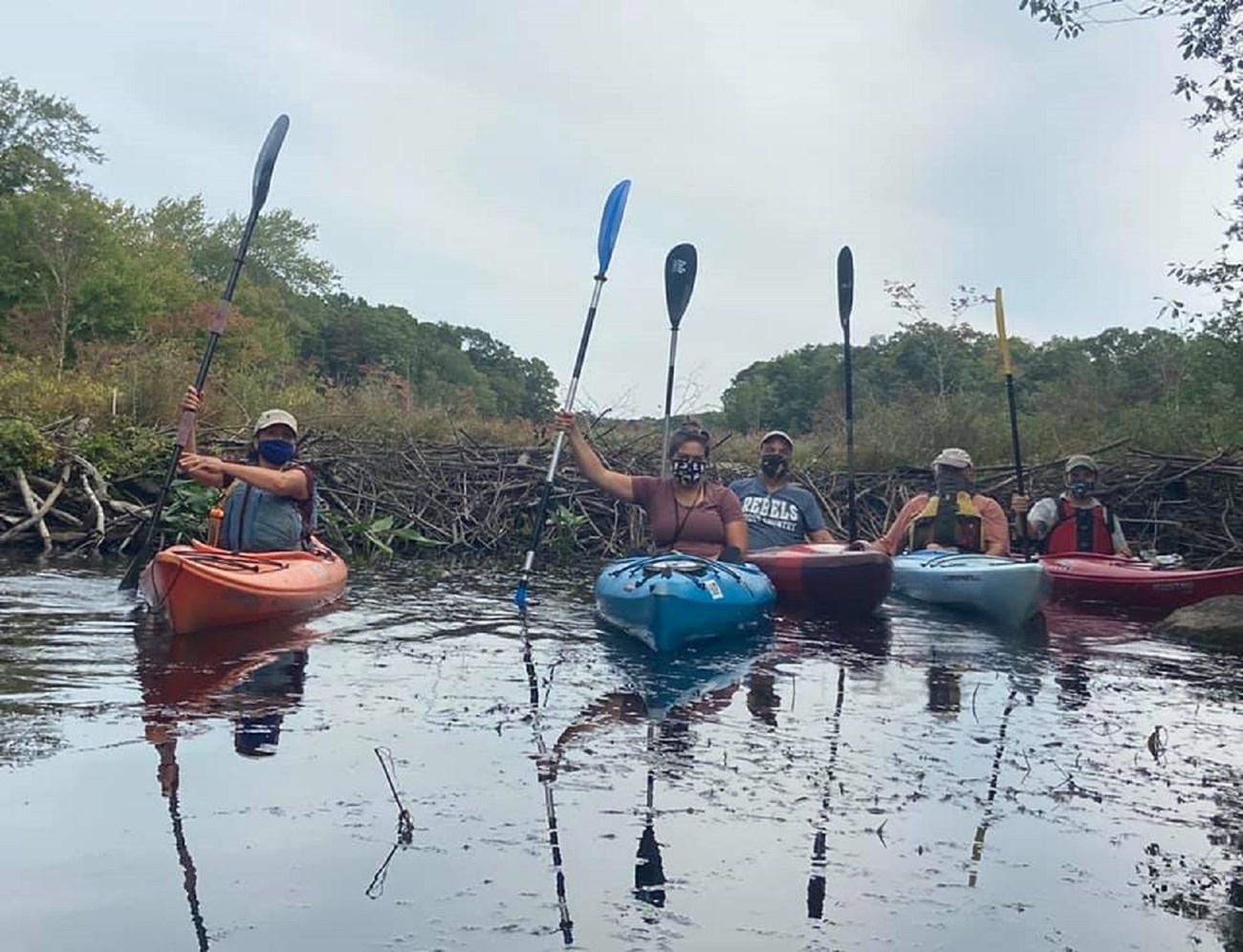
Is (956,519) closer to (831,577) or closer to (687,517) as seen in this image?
(831,577)

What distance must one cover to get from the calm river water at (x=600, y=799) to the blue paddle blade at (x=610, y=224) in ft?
14.2

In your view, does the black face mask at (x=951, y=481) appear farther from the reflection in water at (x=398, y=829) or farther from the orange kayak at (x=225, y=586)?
the reflection in water at (x=398, y=829)

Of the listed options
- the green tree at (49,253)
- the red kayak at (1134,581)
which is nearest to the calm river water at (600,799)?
the red kayak at (1134,581)

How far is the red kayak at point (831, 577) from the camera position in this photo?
852 cm

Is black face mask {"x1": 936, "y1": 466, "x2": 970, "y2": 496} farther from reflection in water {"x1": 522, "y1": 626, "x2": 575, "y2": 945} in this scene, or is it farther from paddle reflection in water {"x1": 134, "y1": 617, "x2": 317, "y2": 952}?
paddle reflection in water {"x1": 134, "y1": 617, "x2": 317, "y2": 952}

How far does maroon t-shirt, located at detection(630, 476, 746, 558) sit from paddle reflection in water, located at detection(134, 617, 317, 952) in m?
2.38

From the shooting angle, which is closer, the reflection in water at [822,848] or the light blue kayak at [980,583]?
the reflection in water at [822,848]

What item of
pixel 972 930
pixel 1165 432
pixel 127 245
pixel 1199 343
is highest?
pixel 127 245

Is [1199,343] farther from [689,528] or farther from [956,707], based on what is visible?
[956,707]

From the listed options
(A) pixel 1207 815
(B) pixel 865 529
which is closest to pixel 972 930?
(A) pixel 1207 815

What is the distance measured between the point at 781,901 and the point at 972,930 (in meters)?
0.47

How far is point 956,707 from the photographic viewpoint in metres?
5.83

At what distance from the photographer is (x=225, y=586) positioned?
683 cm

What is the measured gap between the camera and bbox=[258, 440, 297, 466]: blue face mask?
7598 millimetres
